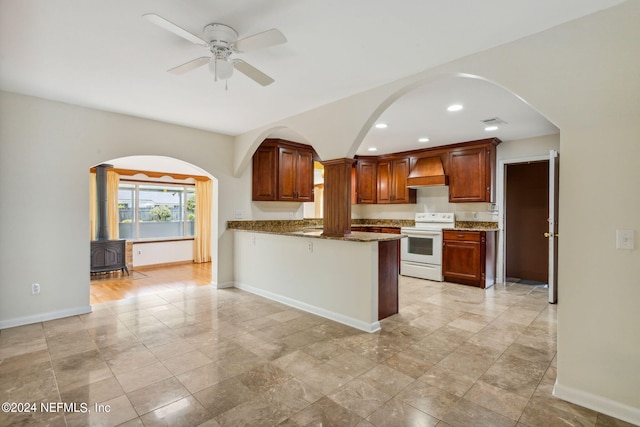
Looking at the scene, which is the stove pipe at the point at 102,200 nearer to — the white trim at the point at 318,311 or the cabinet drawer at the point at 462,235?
the white trim at the point at 318,311

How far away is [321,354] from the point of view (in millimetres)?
2730

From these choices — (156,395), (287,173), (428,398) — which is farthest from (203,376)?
(287,173)

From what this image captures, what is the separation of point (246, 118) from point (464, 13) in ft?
9.88

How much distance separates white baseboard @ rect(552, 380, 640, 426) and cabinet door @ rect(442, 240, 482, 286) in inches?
126

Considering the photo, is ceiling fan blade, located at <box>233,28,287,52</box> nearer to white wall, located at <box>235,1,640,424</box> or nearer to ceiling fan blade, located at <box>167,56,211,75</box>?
ceiling fan blade, located at <box>167,56,211,75</box>

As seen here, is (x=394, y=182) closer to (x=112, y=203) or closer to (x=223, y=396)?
(x=223, y=396)

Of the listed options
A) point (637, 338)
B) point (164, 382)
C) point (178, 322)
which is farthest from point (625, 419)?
point (178, 322)

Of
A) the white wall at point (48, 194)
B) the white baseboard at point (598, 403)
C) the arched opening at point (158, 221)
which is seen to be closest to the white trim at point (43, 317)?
the white wall at point (48, 194)

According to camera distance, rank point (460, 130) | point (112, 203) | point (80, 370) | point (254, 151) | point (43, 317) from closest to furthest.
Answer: point (80, 370) < point (43, 317) < point (460, 130) < point (254, 151) < point (112, 203)

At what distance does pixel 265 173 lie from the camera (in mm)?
5410

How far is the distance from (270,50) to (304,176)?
3.37 metres

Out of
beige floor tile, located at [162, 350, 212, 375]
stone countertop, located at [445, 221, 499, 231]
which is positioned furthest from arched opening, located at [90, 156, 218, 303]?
stone countertop, located at [445, 221, 499, 231]

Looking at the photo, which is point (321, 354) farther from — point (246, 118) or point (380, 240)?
point (246, 118)

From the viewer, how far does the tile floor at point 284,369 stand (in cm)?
192
